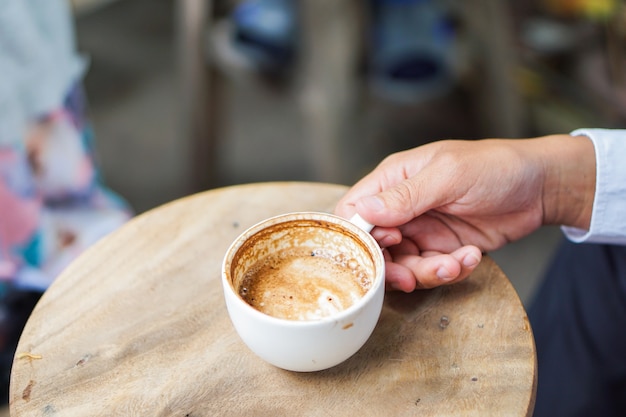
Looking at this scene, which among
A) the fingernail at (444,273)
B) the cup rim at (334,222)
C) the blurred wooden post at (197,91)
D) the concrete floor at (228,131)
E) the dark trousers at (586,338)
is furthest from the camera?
the concrete floor at (228,131)

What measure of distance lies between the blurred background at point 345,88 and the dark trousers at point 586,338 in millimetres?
601

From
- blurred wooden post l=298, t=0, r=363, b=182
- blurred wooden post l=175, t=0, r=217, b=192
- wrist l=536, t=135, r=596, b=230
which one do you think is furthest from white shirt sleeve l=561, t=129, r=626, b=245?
blurred wooden post l=175, t=0, r=217, b=192

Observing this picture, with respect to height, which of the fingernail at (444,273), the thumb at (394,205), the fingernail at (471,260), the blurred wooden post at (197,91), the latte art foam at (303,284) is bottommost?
the blurred wooden post at (197,91)

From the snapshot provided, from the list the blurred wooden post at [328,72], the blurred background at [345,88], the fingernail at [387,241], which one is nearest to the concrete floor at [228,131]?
the blurred background at [345,88]

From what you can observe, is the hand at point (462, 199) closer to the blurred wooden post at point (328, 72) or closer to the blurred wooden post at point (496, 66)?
the blurred wooden post at point (328, 72)

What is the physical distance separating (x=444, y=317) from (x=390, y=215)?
0.42 ft

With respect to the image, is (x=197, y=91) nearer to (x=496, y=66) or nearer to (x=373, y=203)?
(x=496, y=66)

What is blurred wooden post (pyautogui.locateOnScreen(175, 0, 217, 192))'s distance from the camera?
154 cm

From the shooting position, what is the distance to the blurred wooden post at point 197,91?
1.54 meters

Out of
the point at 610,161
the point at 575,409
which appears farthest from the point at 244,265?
the point at 575,409

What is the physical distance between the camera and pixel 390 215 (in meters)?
0.69

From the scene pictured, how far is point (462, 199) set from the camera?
0.75m

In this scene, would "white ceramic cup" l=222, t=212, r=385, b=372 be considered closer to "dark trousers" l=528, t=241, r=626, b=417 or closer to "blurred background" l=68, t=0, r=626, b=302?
"dark trousers" l=528, t=241, r=626, b=417

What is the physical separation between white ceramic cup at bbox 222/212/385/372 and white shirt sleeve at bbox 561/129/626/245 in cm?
35
